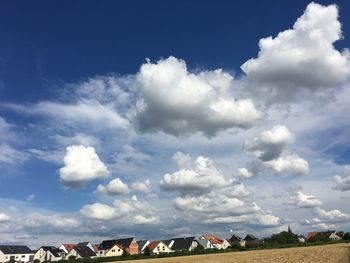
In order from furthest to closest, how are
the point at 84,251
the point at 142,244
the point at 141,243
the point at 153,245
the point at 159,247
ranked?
the point at 141,243, the point at 142,244, the point at 153,245, the point at 159,247, the point at 84,251

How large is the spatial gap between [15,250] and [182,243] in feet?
228

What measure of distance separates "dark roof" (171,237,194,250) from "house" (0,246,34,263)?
204 feet

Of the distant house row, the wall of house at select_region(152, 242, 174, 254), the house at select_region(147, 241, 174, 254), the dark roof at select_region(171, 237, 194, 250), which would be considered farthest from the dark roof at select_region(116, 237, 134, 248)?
the dark roof at select_region(171, 237, 194, 250)

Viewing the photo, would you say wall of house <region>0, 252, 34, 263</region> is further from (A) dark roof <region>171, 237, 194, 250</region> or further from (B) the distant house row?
(A) dark roof <region>171, 237, 194, 250</region>

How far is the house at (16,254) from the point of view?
161250 mm

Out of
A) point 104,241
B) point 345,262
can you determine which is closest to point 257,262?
point 345,262

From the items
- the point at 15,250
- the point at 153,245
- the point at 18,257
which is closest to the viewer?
the point at 18,257

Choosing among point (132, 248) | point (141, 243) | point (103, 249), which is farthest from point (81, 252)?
point (141, 243)

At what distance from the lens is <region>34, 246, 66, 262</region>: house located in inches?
6501

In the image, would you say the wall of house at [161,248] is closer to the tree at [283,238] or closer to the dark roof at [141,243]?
the dark roof at [141,243]

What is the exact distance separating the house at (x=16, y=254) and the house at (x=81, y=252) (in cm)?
2142

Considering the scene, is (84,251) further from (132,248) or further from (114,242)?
(132,248)

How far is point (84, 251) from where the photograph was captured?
168 m

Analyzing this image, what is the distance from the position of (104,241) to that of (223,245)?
5722 centimetres
